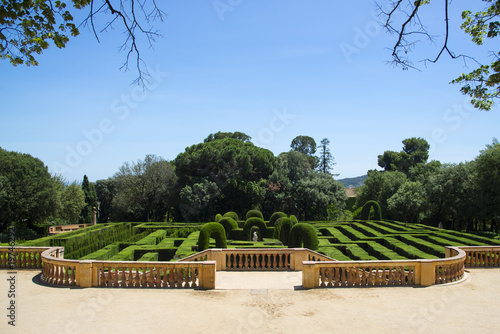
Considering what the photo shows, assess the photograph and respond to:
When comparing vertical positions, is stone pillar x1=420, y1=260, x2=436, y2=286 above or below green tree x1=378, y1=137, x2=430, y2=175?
below

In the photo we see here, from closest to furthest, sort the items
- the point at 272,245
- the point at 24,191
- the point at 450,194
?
1. the point at 272,245
2. the point at 24,191
3. the point at 450,194

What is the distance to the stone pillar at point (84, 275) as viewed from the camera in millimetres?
10711

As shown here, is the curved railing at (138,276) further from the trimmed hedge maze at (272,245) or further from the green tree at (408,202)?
the green tree at (408,202)

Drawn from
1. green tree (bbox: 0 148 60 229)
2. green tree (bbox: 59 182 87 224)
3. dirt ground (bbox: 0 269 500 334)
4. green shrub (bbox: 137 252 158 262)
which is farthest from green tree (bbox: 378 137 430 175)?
dirt ground (bbox: 0 269 500 334)

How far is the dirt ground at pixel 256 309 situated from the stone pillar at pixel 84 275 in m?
0.33

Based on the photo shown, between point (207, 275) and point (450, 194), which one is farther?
point (450, 194)

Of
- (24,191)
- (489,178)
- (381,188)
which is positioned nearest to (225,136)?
(381,188)

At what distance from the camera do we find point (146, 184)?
46.7 m

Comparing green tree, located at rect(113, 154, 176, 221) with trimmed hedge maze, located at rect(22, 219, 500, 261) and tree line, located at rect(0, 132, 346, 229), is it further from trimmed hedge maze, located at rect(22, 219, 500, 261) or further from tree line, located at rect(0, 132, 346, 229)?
trimmed hedge maze, located at rect(22, 219, 500, 261)

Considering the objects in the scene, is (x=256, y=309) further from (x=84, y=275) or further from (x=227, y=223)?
(x=227, y=223)

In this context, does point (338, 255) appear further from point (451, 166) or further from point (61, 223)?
point (61, 223)

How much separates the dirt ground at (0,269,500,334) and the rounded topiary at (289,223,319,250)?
5894 mm

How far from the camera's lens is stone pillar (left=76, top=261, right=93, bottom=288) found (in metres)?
10.7

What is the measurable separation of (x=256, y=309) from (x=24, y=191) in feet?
102
